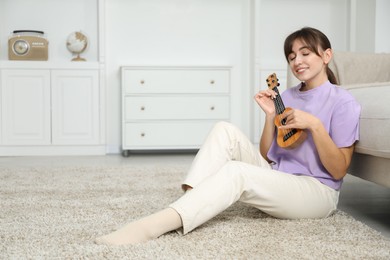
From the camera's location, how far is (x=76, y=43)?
3820 millimetres

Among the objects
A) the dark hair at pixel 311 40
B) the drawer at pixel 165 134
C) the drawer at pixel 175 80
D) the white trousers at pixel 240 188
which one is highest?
the dark hair at pixel 311 40

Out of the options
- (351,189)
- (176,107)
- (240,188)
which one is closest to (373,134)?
(240,188)

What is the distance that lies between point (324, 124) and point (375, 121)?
153 mm

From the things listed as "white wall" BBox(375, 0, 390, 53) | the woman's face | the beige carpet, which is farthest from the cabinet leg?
the woman's face

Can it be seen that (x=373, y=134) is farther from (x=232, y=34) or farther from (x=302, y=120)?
(x=232, y=34)

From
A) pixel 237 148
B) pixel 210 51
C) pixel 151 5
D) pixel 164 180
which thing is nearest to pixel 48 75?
pixel 151 5

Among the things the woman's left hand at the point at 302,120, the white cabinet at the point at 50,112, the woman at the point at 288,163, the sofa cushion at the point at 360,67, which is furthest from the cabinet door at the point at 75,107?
the woman's left hand at the point at 302,120

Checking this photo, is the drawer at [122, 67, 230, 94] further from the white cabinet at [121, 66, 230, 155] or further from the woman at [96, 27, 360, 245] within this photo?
the woman at [96, 27, 360, 245]

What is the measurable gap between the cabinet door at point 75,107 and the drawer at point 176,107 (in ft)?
0.95

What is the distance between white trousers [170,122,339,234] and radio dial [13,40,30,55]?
2.67 m

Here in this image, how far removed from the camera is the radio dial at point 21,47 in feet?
12.2

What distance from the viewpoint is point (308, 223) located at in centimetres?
138

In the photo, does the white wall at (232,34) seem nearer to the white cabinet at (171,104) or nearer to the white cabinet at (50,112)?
the white cabinet at (50,112)

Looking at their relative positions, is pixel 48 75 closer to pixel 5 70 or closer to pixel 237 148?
pixel 5 70
